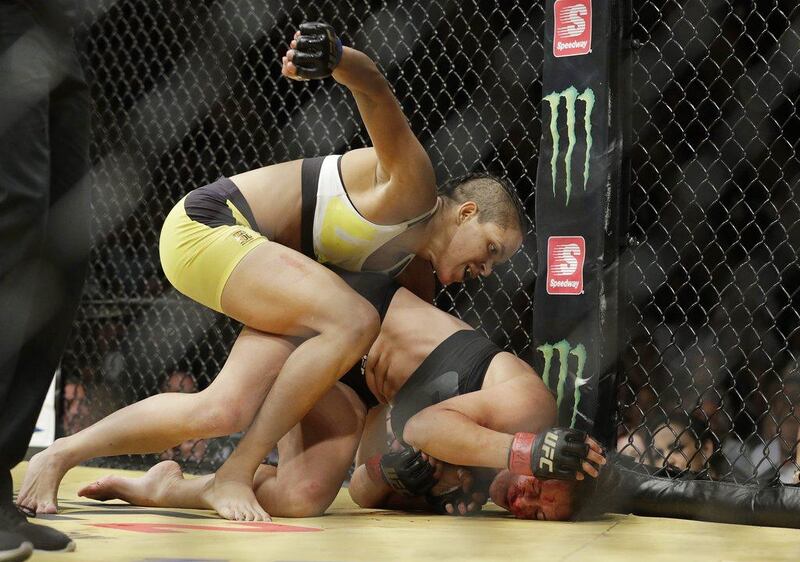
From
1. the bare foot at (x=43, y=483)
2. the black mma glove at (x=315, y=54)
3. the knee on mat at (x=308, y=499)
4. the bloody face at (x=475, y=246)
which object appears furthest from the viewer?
the bloody face at (x=475, y=246)

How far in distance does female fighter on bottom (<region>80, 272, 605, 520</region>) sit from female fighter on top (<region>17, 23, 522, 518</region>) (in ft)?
0.32

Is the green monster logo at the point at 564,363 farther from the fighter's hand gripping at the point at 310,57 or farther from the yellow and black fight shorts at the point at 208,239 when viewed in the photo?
the fighter's hand gripping at the point at 310,57

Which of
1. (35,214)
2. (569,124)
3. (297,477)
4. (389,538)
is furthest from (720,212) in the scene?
(35,214)

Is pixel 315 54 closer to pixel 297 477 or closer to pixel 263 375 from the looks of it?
pixel 263 375

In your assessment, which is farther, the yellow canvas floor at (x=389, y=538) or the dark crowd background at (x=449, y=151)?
the dark crowd background at (x=449, y=151)

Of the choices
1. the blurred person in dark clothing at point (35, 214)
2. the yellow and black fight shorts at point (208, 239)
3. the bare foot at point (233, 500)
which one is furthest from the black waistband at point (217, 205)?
the blurred person in dark clothing at point (35, 214)

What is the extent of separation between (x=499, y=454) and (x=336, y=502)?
1.72ft

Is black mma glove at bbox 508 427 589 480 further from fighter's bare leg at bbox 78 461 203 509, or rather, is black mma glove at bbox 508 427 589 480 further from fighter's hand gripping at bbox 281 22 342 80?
fighter's hand gripping at bbox 281 22 342 80

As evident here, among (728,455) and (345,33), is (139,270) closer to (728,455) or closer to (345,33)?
(345,33)

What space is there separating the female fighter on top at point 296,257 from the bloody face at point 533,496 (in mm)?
403

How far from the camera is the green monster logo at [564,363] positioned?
7.42 ft

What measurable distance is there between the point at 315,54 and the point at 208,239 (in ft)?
1.51

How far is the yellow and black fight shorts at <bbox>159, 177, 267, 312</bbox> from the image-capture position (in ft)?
6.45

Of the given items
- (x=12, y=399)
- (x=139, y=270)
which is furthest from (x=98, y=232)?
(x=12, y=399)
